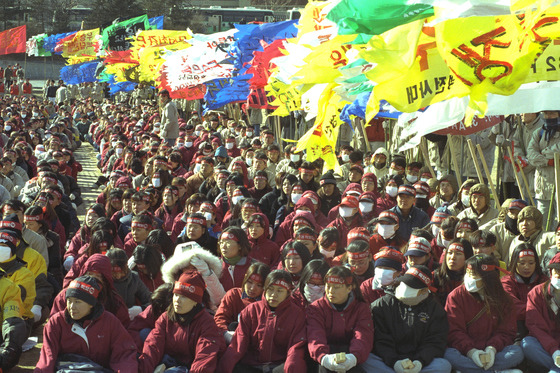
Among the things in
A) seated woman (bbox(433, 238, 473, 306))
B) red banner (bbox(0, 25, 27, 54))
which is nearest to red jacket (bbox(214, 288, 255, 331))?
seated woman (bbox(433, 238, 473, 306))

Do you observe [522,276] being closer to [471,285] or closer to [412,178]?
[471,285]

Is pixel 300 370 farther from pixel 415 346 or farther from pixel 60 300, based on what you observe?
pixel 60 300

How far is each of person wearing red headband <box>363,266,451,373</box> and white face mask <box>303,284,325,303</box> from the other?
0.63m

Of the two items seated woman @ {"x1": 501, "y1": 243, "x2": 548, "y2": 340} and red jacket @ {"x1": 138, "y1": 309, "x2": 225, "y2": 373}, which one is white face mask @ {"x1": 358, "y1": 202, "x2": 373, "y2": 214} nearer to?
seated woman @ {"x1": 501, "y1": 243, "x2": 548, "y2": 340}

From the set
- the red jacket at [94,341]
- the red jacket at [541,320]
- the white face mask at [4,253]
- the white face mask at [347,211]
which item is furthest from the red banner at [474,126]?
the white face mask at [4,253]

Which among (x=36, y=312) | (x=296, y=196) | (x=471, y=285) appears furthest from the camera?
(x=296, y=196)

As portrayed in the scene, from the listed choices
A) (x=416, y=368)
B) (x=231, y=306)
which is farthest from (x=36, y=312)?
(x=416, y=368)

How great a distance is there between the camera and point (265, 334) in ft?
21.7

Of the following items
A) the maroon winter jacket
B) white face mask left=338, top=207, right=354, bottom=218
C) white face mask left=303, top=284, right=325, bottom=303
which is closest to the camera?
white face mask left=303, top=284, right=325, bottom=303

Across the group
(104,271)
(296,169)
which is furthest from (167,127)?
(104,271)

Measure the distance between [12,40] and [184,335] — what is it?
38.2 meters

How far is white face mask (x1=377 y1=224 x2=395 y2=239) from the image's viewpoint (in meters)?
8.44

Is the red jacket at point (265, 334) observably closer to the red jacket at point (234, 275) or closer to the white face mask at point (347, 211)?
the red jacket at point (234, 275)

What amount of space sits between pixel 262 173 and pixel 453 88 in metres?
5.32
